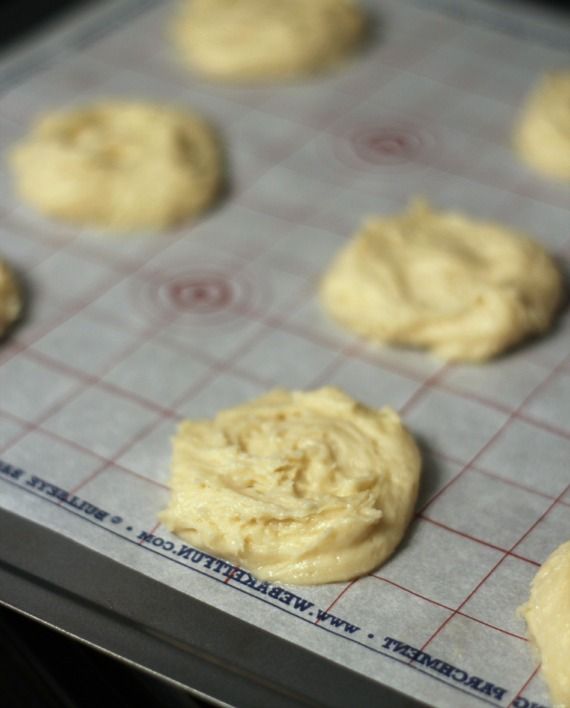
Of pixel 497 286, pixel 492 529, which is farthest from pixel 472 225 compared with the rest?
pixel 492 529

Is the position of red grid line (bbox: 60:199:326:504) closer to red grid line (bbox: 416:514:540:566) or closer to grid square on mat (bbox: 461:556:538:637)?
red grid line (bbox: 416:514:540:566)

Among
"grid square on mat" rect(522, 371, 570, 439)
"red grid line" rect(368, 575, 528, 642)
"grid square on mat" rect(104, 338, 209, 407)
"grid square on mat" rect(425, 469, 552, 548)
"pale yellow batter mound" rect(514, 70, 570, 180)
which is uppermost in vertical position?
"pale yellow batter mound" rect(514, 70, 570, 180)

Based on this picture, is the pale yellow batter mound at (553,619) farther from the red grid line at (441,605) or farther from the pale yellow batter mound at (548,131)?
the pale yellow batter mound at (548,131)

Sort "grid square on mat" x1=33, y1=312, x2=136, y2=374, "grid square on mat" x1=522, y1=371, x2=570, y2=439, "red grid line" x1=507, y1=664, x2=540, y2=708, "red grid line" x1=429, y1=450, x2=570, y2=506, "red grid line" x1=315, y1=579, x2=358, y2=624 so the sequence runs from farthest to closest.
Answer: "grid square on mat" x1=33, y1=312, x2=136, y2=374 → "grid square on mat" x1=522, y1=371, x2=570, y2=439 → "red grid line" x1=429, y1=450, x2=570, y2=506 → "red grid line" x1=315, y1=579, x2=358, y2=624 → "red grid line" x1=507, y1=664, x2=540, y2=708

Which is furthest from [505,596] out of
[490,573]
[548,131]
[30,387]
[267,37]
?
[267,37]

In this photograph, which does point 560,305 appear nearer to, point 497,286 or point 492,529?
point 497,286

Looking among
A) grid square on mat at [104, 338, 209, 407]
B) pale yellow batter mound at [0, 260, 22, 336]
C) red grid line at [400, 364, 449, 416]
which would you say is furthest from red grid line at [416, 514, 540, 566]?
pale yellow batter mound at [0, 260, 22, 336]

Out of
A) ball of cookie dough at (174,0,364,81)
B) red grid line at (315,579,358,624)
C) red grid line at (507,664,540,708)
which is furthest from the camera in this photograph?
ball of cookie dough at (174,0,364,81)

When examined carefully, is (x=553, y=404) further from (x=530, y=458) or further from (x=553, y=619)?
(x=553, y=619)
